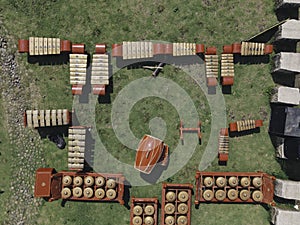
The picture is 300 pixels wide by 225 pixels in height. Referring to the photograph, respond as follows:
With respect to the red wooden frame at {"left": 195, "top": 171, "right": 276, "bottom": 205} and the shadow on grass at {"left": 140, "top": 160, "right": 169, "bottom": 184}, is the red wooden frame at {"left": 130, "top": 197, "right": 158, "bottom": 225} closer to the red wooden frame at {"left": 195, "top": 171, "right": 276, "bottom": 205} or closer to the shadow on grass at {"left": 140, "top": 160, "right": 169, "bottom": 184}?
the shadow on grass at {"left": 140, "top": 160, "right": 169, "bottom": 184}

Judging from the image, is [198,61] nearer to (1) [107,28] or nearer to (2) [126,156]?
(1) [107,28]

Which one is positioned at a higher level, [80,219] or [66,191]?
[66,191]

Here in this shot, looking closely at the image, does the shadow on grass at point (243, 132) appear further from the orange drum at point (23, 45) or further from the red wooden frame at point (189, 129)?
the orange drum at point (23, 45)

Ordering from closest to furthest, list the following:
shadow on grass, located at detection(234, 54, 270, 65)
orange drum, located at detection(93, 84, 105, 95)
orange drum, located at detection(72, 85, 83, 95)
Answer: orange drum, located at detection(93, 84, 105, 95), orange drum, located at detection(72, 85, 83, 95), shadow on grass, located at detection(234, 54, 270, 65)

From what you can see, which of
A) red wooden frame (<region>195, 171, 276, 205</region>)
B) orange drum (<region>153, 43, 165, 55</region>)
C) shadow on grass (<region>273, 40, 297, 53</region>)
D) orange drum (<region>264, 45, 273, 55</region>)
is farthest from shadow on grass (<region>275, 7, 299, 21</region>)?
red wooden frame (<region>195, 171, 276, 205</region>)

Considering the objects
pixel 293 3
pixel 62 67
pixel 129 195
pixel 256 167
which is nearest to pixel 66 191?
pixel 129 195

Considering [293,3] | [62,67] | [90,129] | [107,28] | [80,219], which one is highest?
[293,3]
